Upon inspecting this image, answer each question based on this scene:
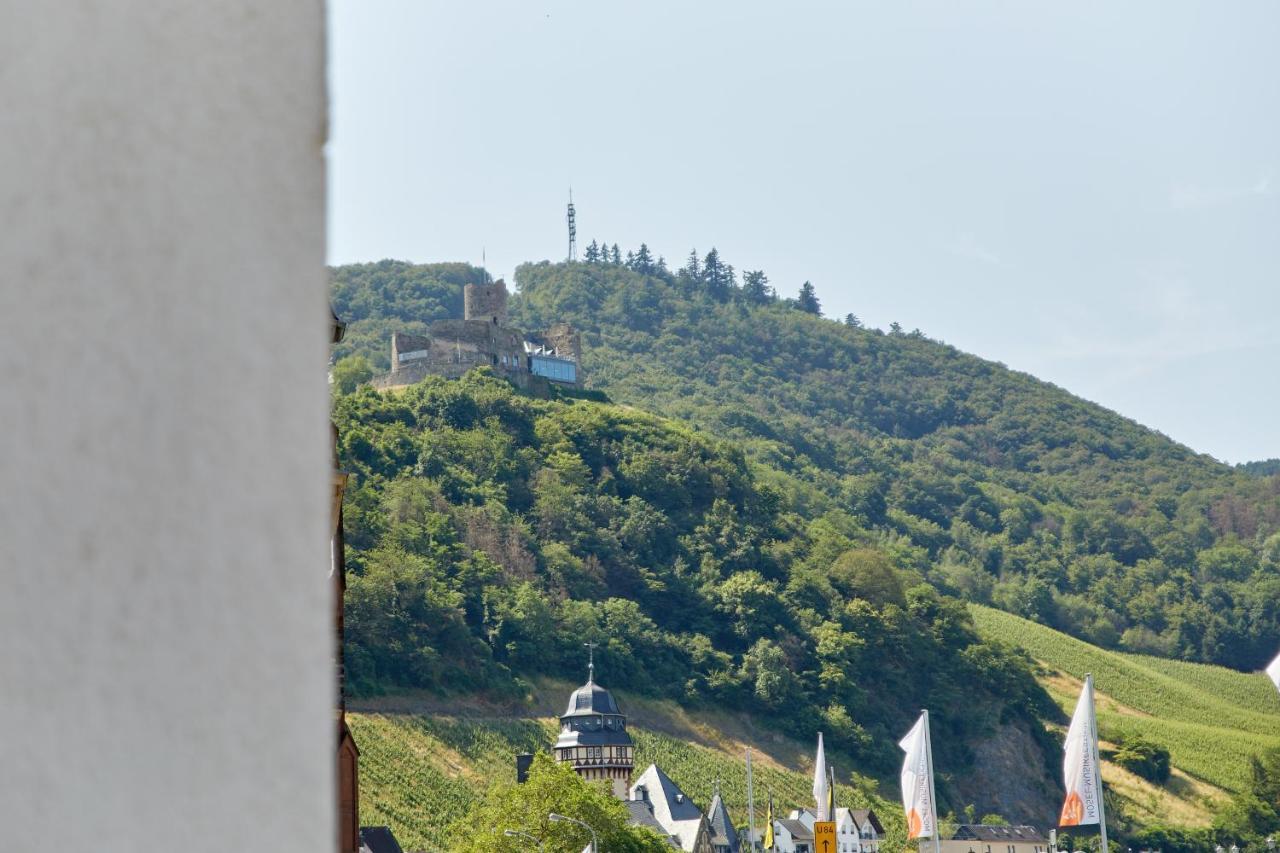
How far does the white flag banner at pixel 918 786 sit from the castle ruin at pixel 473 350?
10821 centimetres

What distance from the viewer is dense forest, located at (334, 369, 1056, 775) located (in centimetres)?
11719

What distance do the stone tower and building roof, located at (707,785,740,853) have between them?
64719 millimetres

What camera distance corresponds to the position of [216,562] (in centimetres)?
226

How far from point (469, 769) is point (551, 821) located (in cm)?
A: 3592

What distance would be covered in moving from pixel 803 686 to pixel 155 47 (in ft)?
415

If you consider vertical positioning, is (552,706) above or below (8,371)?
below

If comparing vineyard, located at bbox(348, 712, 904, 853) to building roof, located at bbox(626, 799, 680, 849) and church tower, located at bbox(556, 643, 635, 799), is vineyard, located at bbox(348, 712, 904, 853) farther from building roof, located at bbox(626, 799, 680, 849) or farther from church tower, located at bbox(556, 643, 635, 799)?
building roof, located at bbox(626, 799, 680, 849)

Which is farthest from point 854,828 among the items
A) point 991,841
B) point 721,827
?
point 721,827

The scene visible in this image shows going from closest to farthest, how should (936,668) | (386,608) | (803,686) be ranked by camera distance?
(386,608) → (803,686) → (936,668)

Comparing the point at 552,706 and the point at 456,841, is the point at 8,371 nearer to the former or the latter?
the point at 456,841

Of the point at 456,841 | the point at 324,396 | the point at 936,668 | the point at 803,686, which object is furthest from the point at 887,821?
the point at 324,396

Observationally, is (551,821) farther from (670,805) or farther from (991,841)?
(991,841)

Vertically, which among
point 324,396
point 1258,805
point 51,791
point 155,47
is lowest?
point 1258,805

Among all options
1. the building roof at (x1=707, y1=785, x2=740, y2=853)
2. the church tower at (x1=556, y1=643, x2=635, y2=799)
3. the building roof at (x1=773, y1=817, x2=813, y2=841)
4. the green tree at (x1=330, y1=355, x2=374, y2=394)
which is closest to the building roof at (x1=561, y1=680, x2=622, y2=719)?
the church tower at (x1=556, y1=643, x2=635, y2=799)
